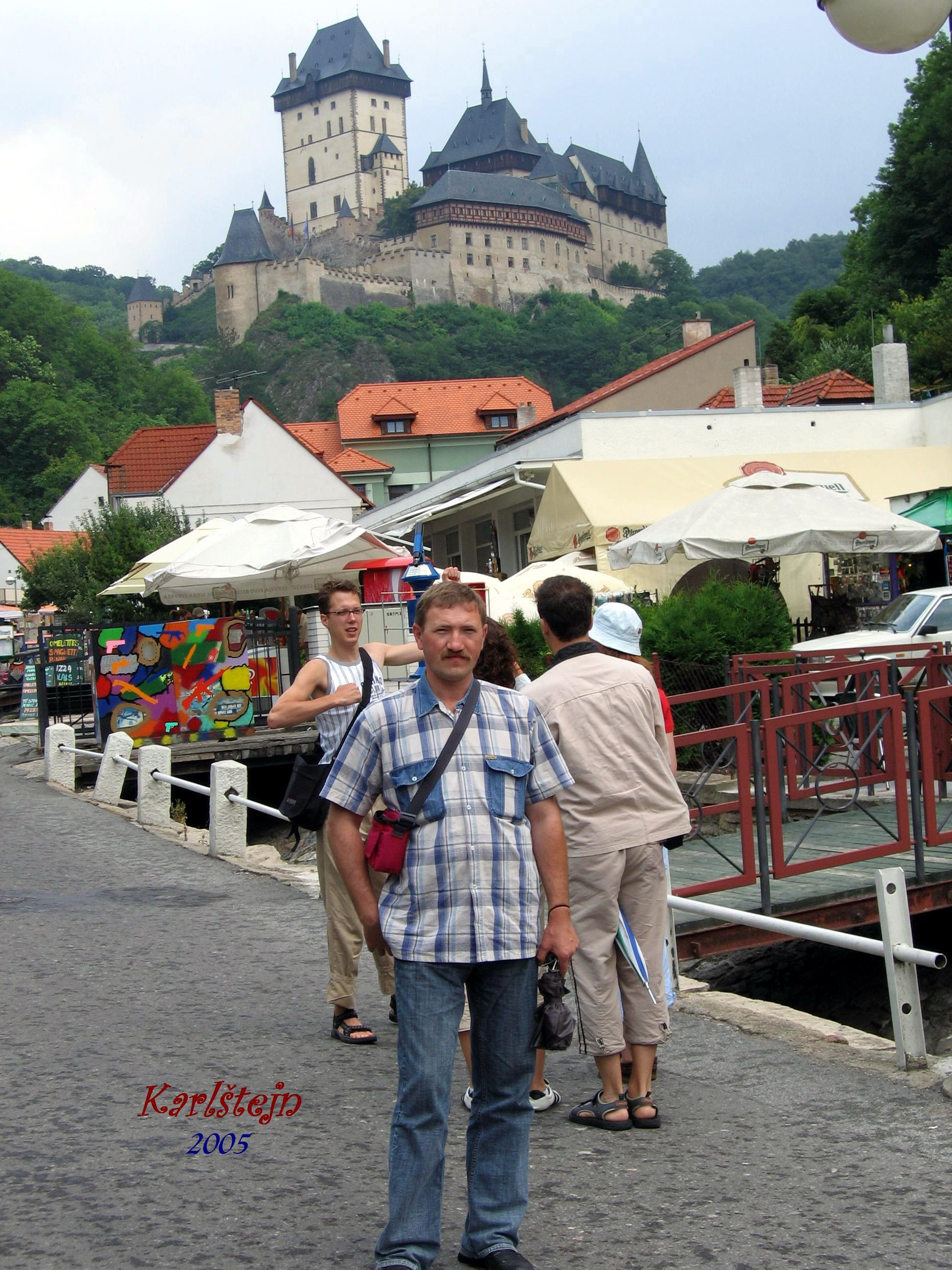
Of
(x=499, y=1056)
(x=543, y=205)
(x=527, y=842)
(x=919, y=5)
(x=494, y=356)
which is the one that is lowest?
(x=499, y=1056)

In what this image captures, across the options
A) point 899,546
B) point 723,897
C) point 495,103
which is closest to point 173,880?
point 723,897

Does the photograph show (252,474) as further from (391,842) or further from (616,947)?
(391,842)

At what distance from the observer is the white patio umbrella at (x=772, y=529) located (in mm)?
14898

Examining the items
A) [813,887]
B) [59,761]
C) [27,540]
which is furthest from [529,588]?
[27,540]

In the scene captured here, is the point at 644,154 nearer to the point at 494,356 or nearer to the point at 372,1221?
the point at 494,356

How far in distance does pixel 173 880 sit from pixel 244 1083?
5275mm

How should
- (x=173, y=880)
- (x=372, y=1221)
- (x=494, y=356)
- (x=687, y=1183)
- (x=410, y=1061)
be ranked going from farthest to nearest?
(x=494, y=356) < (x=173, y=880) < (x=687, y=1183) < (x=372, y=1221) < (x=410, y=1061)

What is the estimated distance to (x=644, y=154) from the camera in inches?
6186

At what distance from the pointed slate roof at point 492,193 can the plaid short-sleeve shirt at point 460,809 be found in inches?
5129

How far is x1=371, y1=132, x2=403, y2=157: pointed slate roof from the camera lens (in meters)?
150

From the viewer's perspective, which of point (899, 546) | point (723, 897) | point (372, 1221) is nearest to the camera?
point (372, 1221)

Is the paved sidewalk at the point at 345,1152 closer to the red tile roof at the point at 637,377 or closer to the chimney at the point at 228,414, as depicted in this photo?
the red tile roof at the point at 637,377

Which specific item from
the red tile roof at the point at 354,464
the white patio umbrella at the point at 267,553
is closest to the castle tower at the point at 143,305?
the red tile roof at the point at 354,464

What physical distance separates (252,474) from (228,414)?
2318 mm
